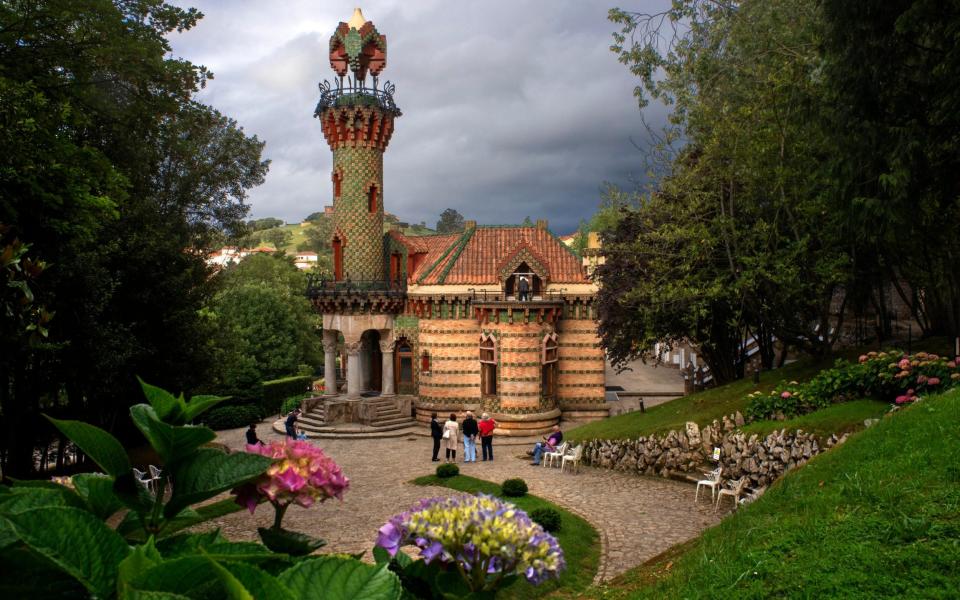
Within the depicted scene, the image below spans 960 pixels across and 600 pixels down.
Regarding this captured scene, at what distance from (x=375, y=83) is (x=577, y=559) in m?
24.9

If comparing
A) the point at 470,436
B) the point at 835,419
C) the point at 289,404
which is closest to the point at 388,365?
the point at 289,404

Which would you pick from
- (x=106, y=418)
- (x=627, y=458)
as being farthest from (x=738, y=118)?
(x=106, y=418)

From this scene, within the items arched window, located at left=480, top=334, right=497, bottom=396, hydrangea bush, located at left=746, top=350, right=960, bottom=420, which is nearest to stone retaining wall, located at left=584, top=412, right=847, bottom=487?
hydrangea bush, located at left=746, top=350, right=960, bottom=420

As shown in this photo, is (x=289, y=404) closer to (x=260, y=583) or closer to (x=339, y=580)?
(x=339, y=580)

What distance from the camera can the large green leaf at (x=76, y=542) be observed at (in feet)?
5.38

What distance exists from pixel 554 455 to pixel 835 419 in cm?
842

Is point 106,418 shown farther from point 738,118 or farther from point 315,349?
point 315,349

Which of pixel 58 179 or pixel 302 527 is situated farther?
pixel 302 527

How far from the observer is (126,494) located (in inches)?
90.0

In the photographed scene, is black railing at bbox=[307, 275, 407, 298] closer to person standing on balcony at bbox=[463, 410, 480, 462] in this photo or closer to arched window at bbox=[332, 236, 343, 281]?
arched window at bbox=[332, 236, 343, 281]

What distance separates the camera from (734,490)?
14.5 m

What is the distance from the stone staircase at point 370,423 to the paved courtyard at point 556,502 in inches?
211

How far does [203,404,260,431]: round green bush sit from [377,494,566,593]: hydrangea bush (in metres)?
30.4

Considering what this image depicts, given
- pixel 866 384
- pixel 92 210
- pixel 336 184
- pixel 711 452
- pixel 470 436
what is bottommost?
pixel 470 436
